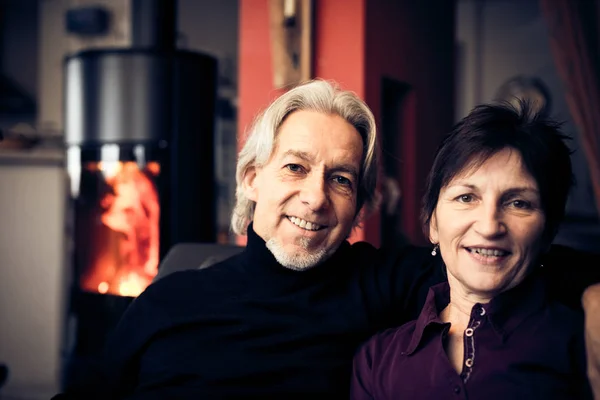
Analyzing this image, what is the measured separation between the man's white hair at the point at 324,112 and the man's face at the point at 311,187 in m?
0.02

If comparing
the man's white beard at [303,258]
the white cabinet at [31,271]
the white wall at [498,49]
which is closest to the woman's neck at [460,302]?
the man's white beard at [303,258]

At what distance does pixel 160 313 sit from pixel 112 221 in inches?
58.5

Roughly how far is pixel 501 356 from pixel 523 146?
1.17ft

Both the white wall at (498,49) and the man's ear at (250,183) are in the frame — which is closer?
the man's ear at (250,183)

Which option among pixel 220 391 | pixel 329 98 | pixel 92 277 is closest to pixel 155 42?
pixel 92 277

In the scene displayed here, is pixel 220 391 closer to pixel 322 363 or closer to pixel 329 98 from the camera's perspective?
pixel 322 363

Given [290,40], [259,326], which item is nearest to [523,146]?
[259,326]

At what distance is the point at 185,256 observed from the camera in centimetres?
175

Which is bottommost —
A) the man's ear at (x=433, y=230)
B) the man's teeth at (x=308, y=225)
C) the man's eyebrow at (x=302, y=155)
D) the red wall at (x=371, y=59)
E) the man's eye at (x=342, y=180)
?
the man's teeth at (x=308, y=225)

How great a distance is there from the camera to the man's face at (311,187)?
4.49 feet

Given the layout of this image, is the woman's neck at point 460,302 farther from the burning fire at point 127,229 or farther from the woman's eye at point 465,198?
the burning fire at point 127,229

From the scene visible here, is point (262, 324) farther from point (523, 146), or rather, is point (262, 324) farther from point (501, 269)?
point (523, 146)

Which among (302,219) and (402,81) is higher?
(402,81)

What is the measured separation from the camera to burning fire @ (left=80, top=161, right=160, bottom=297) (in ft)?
8.98
